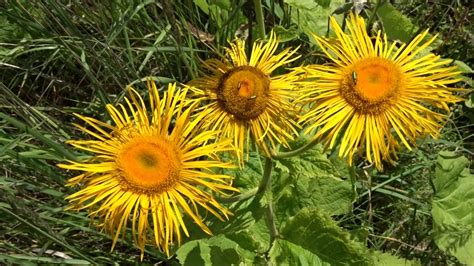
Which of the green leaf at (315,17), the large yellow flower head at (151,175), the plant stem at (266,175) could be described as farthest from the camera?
the green leaf at (315,17)

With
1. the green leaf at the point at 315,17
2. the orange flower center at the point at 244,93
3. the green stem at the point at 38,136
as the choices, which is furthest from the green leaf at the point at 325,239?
the green leaf at the point at 315,17

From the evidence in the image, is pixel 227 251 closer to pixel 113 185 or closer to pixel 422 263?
pixel 113 185

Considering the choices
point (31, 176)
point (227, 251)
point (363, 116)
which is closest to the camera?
point (363, 116)

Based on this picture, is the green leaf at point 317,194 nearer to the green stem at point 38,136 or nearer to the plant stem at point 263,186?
the plant stem at point 263,186

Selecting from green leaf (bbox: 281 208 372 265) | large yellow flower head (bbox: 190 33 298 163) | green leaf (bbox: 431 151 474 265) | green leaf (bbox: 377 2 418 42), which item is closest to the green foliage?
green leaf (bbox: 431 151 474 265)

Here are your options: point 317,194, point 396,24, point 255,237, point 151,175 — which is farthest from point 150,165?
point 396,24

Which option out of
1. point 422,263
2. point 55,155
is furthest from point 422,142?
point 55,155

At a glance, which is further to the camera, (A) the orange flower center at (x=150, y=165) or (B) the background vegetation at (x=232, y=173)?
(B) the background vegetation at (x=232, y=173)
